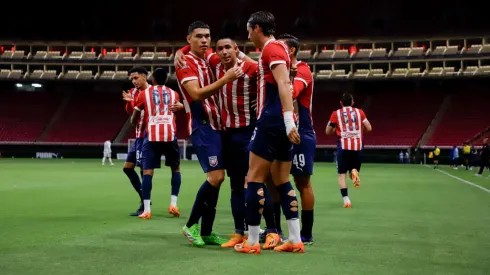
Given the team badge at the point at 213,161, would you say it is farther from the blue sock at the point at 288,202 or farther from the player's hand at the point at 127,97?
the player's hand at the point at 127,97

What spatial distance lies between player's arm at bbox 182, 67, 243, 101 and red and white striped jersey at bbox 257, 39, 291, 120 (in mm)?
259

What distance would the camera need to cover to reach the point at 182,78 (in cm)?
630

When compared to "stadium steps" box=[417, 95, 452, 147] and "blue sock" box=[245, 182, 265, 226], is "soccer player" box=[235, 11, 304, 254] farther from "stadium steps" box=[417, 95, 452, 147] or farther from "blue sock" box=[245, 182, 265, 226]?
"stadium steps" box=[417, 95, 452, 147]

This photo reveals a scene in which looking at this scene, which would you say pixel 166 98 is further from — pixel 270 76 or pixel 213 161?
pixel 270 76

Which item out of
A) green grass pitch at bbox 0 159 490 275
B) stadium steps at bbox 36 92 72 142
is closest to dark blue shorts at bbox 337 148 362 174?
green grass pitch at bbox 0 159 490 275

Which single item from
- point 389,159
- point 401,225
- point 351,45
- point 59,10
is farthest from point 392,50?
point 401,225

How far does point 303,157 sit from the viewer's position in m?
6.52

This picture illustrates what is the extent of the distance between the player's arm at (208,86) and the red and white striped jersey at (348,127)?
5.56m

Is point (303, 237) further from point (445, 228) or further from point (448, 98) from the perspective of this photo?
point (448, 98)

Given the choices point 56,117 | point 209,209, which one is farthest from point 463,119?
point 209,209

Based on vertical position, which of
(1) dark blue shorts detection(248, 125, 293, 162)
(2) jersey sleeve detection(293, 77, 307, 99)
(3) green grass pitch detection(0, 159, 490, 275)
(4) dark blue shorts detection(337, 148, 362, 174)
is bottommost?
(3) green grass pitch detection(0, 159, 490, 275)

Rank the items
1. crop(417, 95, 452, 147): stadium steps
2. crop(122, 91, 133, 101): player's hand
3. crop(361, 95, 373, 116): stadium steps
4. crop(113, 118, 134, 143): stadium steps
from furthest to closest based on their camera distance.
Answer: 1. crop(361, 95, 373, 116): stadium steps
2. crop(113, 118, 134, 143): stadium steps
3. crop(417, 95, 452, 147): stadium steps
4. crop(122, 91, 133, 101): player's hand

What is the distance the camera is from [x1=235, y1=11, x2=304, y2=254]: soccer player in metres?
5.56

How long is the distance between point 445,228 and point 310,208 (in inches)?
101
